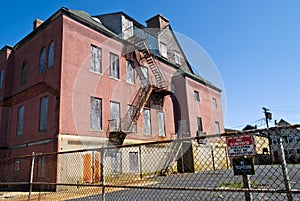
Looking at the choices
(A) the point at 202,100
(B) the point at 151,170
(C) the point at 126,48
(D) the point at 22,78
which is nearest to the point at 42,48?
(D) the point at 22,78

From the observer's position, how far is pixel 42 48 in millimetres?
17922

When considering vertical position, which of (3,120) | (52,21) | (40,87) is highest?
(52,21)

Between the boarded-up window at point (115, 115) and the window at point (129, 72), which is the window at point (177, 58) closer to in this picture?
the window at point (129, 72)

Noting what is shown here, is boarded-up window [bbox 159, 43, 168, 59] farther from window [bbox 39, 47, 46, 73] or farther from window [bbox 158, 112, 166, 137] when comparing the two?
window [bbox 39, 47, 46, 73]

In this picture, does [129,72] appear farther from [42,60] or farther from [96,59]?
[42,60]

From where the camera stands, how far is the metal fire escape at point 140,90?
58.0 feet

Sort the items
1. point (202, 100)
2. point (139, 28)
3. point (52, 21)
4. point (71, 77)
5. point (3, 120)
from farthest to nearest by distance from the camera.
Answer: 1. point (202, 100)
2. point (139, 28)
3. point (3, 120)
4. point (52, 21)
5. point (71, 77)

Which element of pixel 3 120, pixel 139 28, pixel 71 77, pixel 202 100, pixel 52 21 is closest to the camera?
pixel 71 77

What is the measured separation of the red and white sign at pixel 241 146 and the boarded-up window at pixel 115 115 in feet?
49.2

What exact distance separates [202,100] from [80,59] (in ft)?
56.9

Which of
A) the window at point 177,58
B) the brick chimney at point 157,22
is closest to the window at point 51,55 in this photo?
the brick chimney at point 157,22

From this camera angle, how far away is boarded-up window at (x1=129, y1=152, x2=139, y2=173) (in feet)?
58.1

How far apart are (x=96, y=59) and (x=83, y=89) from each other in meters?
2.91

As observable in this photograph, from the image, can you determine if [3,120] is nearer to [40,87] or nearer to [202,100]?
[40,87]
